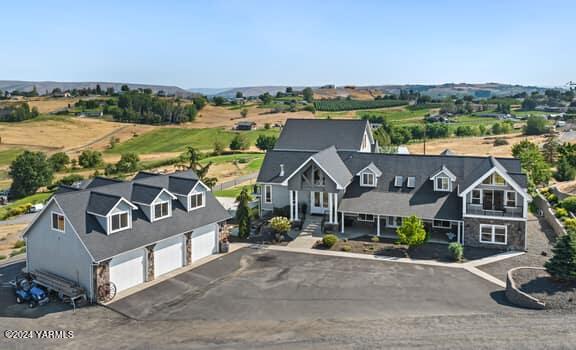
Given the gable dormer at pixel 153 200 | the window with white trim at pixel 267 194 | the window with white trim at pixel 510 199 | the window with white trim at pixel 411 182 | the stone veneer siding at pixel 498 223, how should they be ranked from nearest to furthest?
the gable dormer at pixel 153 200, the stone veneer siding at pixel 498 223, the window with white trim at pixel 510 199, the window with white trim at pixel 411 182, the window with white trim at pixel 267 194

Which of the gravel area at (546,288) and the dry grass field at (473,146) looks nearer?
the gravel area at (546,288)

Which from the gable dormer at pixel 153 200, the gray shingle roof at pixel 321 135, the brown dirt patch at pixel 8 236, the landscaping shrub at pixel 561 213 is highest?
the gray shingle roof at pixel 321 135

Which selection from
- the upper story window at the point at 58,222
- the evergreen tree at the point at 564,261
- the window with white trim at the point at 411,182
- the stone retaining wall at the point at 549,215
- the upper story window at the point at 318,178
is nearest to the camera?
the evergreen tree at the point at 564,261

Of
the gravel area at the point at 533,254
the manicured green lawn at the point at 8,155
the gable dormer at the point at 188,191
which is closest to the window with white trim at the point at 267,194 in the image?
the gable dormer at the point at 188,191

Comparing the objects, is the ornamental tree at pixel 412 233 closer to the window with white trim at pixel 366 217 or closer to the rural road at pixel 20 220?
the window with white trim at pixel 366 217

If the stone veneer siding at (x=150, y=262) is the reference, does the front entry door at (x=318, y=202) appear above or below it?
above

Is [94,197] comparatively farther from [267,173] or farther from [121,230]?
[267,173]

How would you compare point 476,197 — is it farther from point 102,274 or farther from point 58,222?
point 58,222

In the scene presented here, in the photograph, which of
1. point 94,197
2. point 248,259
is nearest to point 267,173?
point 248,259
